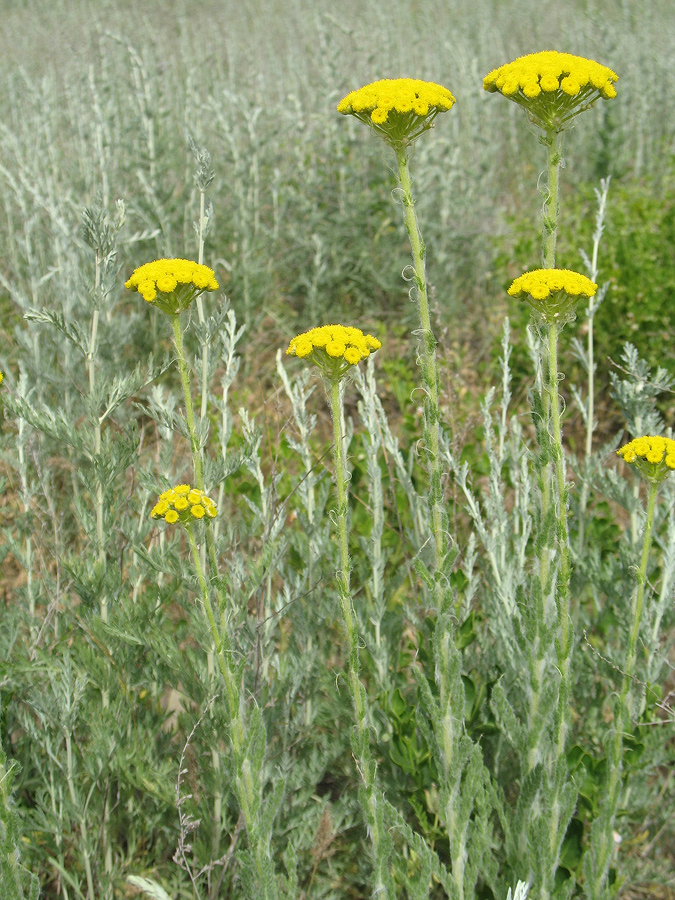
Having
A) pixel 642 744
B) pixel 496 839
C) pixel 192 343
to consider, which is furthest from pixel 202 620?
pixel 192 343

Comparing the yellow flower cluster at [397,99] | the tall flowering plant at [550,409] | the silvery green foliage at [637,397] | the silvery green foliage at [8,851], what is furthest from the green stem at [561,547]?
the silvery green foliage at [8,851]

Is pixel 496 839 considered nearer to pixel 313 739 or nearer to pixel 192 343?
pixel 313 739

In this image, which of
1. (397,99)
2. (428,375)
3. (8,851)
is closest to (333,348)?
(428,375)

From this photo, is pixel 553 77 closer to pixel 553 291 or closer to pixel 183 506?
pixel 553 291

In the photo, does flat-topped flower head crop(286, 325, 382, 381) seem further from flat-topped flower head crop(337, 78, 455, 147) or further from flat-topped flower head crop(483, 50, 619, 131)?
flat-topped flower head crop(483, 50, 619, 131)

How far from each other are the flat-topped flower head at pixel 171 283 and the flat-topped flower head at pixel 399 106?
36 cm

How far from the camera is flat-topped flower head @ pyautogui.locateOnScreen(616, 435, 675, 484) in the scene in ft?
4.40

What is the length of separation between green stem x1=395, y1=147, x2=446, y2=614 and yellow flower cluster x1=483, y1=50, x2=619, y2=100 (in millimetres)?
209

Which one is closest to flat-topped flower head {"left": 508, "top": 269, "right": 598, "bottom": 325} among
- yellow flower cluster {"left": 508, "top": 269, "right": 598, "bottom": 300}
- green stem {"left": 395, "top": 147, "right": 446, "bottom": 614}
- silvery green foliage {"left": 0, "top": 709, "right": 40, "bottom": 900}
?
yellow flower cluster {"left": 508, "top": 269, "right": 598, "bottom": 300}

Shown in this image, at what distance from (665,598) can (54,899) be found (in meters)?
1.63

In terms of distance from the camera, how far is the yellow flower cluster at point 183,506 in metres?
1.20

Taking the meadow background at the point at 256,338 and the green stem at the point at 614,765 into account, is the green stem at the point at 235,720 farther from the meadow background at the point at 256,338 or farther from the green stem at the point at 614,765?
the green stem at the point at 614,765

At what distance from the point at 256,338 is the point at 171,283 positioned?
2757 mm

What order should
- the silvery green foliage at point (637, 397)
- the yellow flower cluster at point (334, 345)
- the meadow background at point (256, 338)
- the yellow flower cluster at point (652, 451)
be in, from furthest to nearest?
the silvery green foliage at point (637, 397) → the meadow background at point (256, 338) → the yellow flower cluster at point (652, 451) → the yellow flower cluster at point (334, 345)
